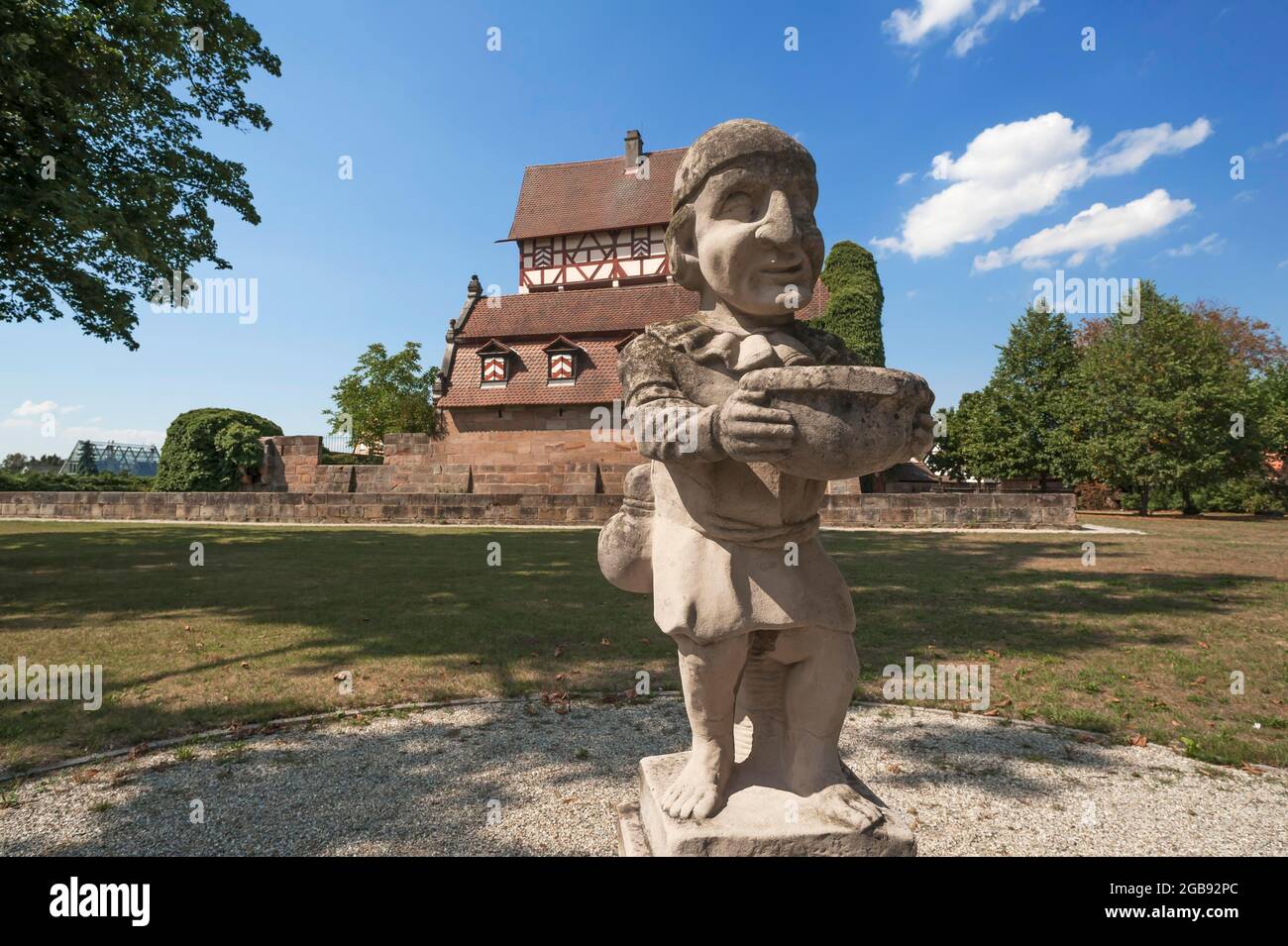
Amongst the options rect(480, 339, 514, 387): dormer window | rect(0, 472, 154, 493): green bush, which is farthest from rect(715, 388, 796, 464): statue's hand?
rect(0, 472, 154, 493): green bush

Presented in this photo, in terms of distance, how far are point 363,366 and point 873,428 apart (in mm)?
43089

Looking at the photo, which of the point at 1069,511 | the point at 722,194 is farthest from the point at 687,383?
the point at 1069,511

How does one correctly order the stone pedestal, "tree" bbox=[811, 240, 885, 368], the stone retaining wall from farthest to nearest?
"tree" bbox=[811, 240, 885, 368]
the stone retaining wall
the stone pedestal

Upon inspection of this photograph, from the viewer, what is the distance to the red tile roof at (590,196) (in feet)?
98.9

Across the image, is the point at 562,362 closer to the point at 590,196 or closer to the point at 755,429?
the point at 590,196

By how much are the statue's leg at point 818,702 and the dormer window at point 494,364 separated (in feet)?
76.8

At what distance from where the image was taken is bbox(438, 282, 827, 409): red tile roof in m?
23.7

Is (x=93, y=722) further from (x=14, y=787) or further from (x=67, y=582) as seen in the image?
(x=67, y=582)

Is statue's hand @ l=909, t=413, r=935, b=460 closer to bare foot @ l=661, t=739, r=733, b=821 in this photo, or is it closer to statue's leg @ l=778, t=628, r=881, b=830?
statue's leg @ l=778, t=628, r=881, b=830

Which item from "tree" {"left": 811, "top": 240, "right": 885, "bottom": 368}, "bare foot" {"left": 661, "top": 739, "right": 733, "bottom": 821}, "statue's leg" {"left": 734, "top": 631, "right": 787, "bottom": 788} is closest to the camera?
"bare foot" {"left": 661, "top": 739, "right": 733, "bottom": 821}

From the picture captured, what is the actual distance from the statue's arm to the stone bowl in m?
0.20

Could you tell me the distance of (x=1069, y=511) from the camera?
17.2 meters

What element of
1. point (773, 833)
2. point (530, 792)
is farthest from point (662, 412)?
point (530, 792)

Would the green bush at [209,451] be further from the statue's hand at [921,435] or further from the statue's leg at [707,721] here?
the statue's hand at [921,435]
